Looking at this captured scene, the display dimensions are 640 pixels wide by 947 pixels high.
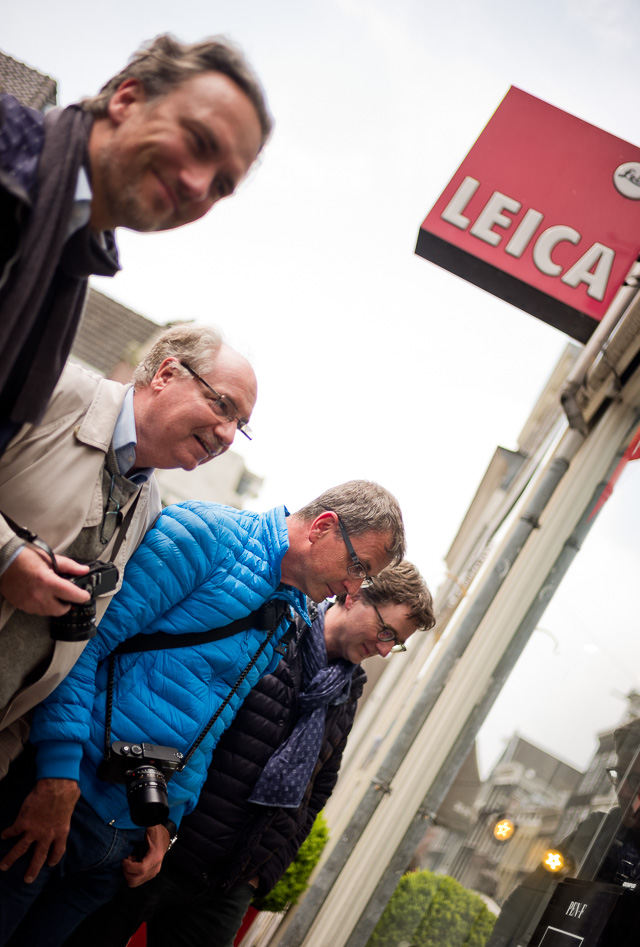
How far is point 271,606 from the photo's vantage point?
8.16 ft

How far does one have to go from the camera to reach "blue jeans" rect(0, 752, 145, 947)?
2027mm

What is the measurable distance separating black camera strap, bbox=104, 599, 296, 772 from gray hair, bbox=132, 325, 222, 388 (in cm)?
80

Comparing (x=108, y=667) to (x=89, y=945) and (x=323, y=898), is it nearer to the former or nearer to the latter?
(x=89, y=945)

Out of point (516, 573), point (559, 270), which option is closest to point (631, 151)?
point (559, 270)

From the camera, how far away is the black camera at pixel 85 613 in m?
1.63

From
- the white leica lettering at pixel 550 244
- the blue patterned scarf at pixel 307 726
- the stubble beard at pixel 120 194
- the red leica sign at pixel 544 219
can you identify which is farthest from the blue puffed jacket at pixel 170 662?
the white leica lettering at pixel 550 244

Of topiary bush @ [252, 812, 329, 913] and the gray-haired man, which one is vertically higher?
the gray-haired man

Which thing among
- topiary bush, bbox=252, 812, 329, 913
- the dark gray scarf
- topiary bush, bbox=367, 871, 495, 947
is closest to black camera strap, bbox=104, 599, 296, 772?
the dark gray scarf

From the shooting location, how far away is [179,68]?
3.93 ft

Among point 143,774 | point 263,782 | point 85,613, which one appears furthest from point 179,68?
point 263,782

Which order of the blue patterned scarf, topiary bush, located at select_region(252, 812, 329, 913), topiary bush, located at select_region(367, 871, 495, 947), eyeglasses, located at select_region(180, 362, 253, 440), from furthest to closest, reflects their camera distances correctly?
1. topiary bush, located at select_region(252, 812, 329, 913)
2. topiary bush, located at select_region(367, 871, 495, 947)
3. the blue patterned scarf
4. eyeglasses, located at select_region(180, 362, 253, 440)

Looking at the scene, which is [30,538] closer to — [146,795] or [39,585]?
[39,585]

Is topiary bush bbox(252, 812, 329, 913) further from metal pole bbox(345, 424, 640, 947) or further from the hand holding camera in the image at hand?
the hand holding camera

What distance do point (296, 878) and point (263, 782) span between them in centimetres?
258
